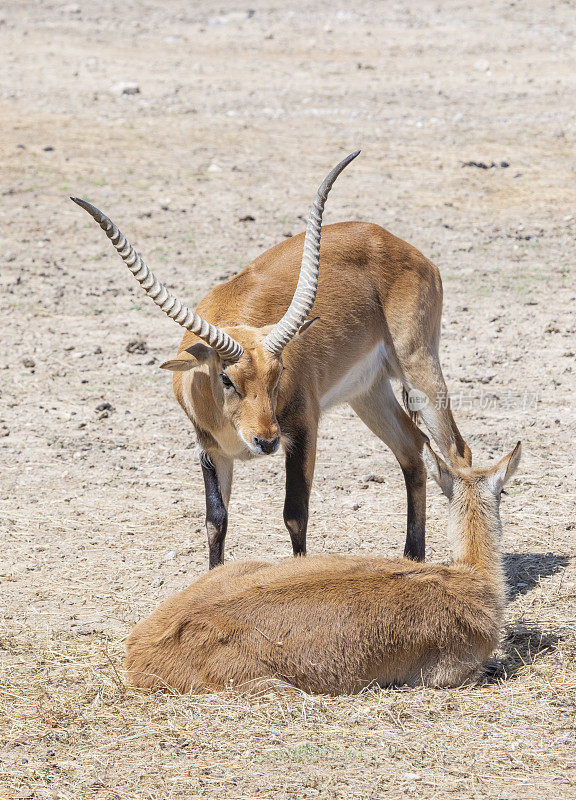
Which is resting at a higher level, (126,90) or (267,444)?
(126,90)

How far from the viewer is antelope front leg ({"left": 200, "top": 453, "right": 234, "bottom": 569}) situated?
238 inches

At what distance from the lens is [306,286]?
577 cm

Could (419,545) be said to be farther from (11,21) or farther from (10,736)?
(11,21)

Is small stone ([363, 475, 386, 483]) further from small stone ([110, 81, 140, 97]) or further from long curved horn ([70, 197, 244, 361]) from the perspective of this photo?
small stone ([110, 81, 140, 97])

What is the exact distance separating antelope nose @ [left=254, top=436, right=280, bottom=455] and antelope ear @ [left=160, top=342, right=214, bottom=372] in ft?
1.79

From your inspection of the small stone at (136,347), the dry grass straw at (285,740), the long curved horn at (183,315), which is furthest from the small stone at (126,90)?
the dry grass straw at (285,740)

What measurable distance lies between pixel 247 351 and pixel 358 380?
1.39 metres

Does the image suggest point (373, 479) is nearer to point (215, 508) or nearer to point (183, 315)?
point (215, 508)

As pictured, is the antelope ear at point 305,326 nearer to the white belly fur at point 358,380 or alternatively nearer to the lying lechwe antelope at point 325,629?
the white belly fur at point 358,380

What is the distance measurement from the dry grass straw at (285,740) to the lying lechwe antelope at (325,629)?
0.09 metres

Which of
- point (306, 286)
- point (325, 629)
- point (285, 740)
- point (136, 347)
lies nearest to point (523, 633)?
point (325, 629)

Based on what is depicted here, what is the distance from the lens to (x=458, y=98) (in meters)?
17.7

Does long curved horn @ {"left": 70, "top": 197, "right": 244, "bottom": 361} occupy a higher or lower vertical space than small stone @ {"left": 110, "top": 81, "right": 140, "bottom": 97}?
lower

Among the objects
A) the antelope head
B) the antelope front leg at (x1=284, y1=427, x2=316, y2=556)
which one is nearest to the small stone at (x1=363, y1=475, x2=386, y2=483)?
the antelope front leg at (x1=284, y1=427, x2=316, y2=556)
